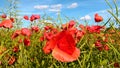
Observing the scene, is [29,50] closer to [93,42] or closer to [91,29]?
[93,42]

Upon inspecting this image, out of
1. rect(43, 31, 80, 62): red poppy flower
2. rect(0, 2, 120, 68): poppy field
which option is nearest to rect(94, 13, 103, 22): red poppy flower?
rect(0, 2, 120, 68): poppy field

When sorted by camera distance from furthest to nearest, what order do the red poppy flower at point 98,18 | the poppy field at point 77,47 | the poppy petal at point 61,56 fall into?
the red poppy flower at point 98,18 → the poppy field at point 77,47 → the poppy petal at point 61,56

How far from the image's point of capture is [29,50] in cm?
382

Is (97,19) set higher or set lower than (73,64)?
higher

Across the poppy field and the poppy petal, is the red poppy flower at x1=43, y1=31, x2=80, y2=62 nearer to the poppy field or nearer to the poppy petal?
the poppy petal

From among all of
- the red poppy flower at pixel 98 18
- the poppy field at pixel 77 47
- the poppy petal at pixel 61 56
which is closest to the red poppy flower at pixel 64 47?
the poppy petal at pixel 61 56

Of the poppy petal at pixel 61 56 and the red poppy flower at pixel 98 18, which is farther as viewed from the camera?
the red poppy flower at pixel 98 18

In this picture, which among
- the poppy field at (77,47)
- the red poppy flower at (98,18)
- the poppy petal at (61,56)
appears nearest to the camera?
the poppy petal at (61,56)

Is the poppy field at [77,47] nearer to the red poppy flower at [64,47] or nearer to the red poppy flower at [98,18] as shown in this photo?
the red poppy flower at [98,18]

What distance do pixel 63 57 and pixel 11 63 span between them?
7.01 feet

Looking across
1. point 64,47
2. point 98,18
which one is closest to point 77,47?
point 98,18

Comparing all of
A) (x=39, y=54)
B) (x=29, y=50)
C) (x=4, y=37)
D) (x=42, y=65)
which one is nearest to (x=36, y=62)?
(x=42, y=65)

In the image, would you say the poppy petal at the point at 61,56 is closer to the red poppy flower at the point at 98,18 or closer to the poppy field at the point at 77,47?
the poppy field at the point at 77,47

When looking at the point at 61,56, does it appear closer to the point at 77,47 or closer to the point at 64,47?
the point at 64,47
